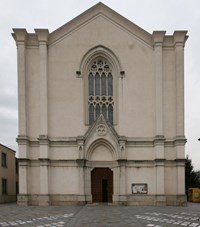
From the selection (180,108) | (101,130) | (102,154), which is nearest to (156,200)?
(102,154)

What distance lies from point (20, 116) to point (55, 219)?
13.6 meters

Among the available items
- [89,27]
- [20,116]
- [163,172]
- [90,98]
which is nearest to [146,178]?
[163,172]

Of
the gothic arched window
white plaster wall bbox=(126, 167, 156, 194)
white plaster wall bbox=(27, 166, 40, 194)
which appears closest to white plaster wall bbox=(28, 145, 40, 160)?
white plaster wall bbox=(27, 166, 40, 194)

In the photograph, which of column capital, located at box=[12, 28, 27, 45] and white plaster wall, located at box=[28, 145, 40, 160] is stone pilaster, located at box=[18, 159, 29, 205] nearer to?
white plaster wall, located at box=[28, 145, 40, 160]

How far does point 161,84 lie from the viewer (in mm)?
30312

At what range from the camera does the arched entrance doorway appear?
3109cm

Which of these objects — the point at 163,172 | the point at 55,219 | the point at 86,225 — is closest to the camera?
the point at 86,225

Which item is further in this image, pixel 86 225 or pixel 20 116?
pixel 20 116

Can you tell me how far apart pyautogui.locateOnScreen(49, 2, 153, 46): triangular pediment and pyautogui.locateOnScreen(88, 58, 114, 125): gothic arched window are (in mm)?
3543

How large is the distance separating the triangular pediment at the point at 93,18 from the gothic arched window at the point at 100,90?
3543 millimetres

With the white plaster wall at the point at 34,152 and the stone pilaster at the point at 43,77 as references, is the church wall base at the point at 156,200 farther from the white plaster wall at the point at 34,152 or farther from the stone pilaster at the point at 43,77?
the stone pilaster at the point at 43,77

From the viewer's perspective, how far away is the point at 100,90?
1223 inches

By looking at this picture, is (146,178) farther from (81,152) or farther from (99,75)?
(99,75)

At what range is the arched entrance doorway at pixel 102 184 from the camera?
31094 millimetres
